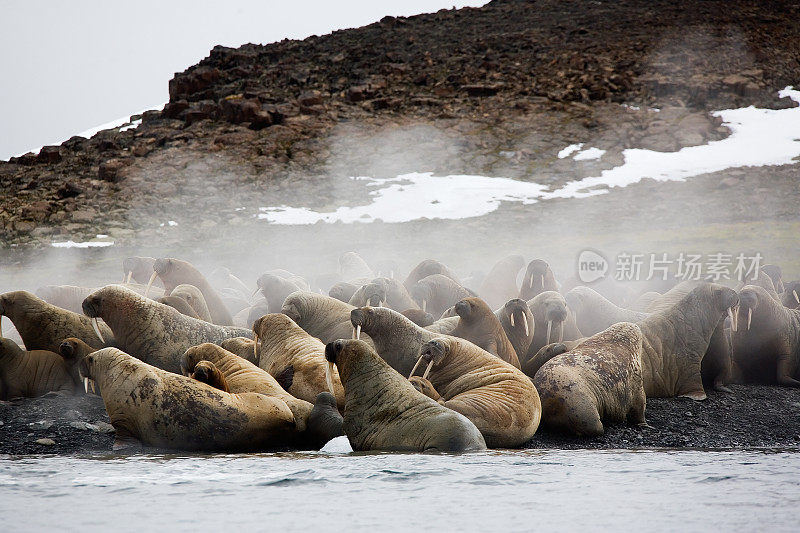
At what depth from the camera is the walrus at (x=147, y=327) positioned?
7.31 metres

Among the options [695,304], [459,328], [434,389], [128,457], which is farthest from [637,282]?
[128,457]

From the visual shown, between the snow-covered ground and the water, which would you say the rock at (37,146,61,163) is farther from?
the water

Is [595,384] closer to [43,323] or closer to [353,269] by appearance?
[43,323]

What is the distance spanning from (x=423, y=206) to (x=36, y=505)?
26.7 m

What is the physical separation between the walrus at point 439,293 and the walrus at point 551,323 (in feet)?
4.40

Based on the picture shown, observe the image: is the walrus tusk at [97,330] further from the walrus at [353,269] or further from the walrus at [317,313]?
the walrus at [353,269]

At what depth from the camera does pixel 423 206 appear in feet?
97.7

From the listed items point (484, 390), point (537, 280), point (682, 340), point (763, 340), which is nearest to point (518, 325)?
point (682, 340)

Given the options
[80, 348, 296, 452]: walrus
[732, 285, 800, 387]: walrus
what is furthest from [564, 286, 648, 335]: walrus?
[80, 348, 296, 452]: walrus

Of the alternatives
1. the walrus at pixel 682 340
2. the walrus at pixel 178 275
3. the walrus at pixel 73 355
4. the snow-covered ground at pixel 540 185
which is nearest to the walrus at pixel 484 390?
the walrus at pixel 682 340

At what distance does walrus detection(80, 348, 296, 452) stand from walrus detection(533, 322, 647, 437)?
2.09m

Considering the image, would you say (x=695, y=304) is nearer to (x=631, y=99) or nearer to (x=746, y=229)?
(x=746, y=229)

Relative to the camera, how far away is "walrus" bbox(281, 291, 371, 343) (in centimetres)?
813

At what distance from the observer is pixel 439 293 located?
10.3m
